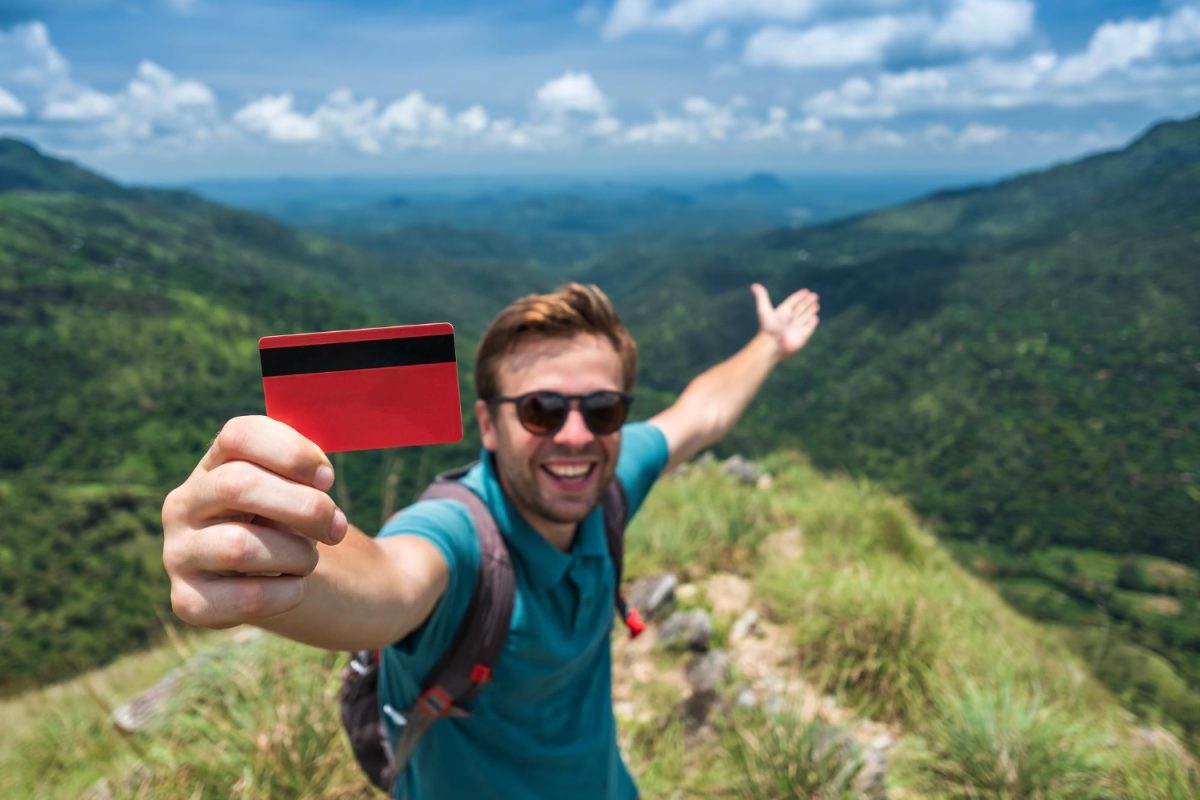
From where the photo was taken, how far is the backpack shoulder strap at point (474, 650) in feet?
6.30

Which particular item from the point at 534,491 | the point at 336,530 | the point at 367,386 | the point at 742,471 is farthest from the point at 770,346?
A: the point at 742,471

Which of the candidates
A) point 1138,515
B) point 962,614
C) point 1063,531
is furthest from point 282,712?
point 1138,515

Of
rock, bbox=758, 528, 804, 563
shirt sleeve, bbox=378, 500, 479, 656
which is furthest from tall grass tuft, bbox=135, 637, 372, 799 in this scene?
rock, bbox=758, 528, 804, 563

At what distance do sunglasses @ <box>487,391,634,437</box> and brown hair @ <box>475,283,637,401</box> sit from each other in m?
0.19

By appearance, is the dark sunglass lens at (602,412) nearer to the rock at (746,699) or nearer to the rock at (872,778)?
the rock at (872,778)

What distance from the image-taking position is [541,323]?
232 centimetres

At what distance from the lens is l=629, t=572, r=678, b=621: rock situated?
19.3 feet

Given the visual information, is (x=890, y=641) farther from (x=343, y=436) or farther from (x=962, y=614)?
(x=343, y=436)

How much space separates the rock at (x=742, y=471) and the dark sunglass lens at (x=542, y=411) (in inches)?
361

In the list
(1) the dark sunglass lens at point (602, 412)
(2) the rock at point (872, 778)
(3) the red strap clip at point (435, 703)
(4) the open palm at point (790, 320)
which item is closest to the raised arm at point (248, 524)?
(3) the red strap clip at point (435, 703)

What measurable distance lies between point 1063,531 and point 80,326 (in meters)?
166

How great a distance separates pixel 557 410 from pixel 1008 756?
11.5ft

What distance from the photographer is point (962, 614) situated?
5523mm

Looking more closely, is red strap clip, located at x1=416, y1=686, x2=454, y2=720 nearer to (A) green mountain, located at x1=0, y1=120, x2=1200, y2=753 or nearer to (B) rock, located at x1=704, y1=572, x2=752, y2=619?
(B) rock, located at x1=704, y1=572, x2=752, y2=619
